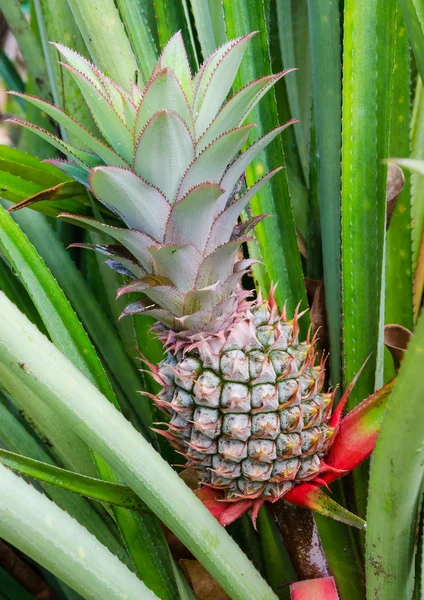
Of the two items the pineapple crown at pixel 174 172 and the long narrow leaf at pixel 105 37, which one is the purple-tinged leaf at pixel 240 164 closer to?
the pineapple crown at pixel 174 172

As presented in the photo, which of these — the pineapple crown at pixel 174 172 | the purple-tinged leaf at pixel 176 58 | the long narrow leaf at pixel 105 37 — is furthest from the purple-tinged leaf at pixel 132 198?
the long narrow leaf at pixel 105 37

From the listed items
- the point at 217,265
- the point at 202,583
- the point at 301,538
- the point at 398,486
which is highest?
the point at 217,265

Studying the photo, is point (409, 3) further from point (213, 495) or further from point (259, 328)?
point (213, 495)

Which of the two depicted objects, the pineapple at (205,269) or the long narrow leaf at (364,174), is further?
the long narrow leaf at (364,174)

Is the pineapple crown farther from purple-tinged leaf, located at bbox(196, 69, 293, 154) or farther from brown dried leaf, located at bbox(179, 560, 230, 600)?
brown dried leaf, located at bbox(179, 560, 230, 600)

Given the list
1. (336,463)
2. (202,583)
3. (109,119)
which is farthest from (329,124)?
(202,583)

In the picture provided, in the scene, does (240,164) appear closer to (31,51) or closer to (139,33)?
(139,33)

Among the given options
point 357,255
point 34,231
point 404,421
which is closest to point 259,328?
point 357,255
